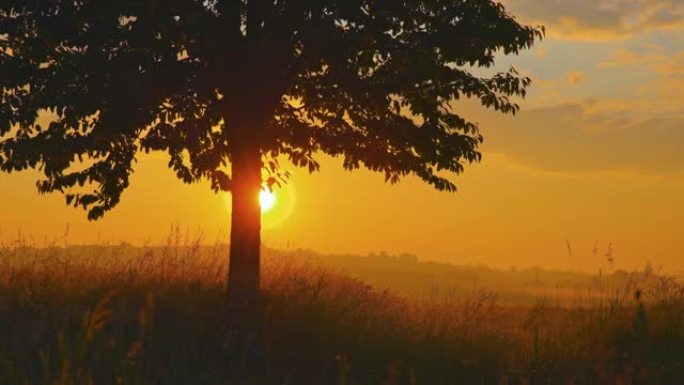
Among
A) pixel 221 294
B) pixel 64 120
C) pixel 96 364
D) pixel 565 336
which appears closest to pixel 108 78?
pixel 64 120

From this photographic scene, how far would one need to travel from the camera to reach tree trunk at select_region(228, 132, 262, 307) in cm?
1270

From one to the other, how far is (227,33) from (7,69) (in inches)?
143

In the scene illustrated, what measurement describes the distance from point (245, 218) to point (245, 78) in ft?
7.28

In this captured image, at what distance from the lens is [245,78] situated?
40.2ft

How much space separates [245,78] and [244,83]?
0.29 feet

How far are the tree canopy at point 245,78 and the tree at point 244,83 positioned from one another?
0.07ft

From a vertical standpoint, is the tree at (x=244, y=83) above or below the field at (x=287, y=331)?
above

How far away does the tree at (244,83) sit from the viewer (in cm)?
1165

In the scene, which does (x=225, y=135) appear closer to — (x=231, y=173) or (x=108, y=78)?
(x=231, y=173)

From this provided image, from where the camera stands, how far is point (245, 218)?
13.1 metres

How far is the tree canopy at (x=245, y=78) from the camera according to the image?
38.1 ft

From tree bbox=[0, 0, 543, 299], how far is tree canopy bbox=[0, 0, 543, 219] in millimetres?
21

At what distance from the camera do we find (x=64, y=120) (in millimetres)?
12406

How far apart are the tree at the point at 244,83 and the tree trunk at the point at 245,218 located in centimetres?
2
